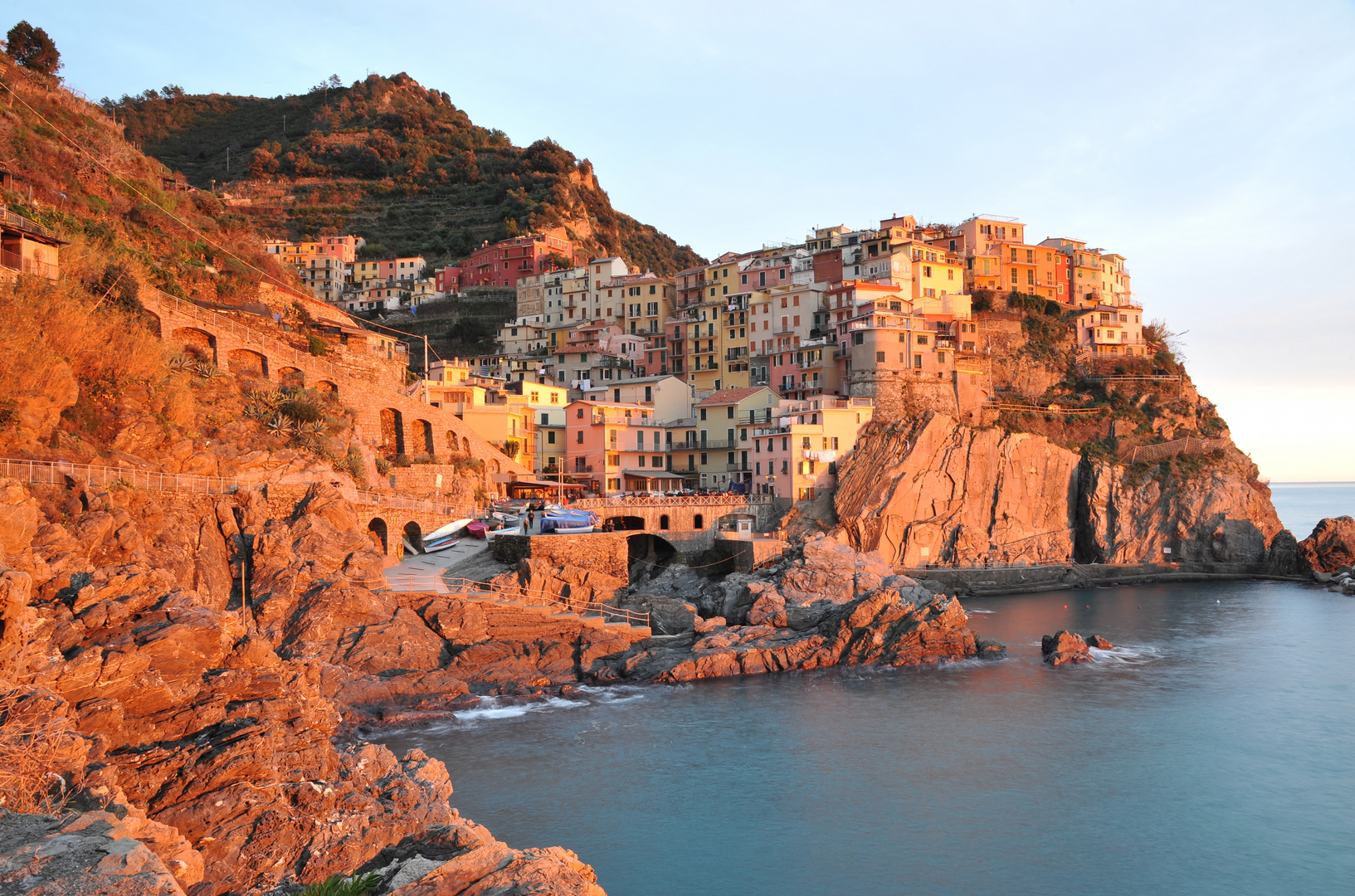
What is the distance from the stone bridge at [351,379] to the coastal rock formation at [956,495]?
68.5 feet

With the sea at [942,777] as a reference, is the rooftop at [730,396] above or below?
above

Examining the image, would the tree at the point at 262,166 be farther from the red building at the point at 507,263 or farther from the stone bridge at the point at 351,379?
the stone bridge at the point at 351,379

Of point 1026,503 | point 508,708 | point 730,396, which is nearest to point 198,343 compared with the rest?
point 508,708

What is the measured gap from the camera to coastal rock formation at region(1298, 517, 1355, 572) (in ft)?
203

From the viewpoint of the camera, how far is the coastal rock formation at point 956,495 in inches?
2201

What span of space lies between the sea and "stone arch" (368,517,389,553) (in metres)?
11.2

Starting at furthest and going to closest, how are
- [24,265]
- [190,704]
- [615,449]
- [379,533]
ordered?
[615,449], [379,533], [24,265], [190,704]

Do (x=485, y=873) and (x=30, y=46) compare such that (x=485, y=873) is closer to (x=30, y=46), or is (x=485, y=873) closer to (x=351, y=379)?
(x=351, y=379)

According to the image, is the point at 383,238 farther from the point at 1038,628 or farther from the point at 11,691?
the point at 11,691

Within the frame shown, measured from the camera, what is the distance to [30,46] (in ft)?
A: 212

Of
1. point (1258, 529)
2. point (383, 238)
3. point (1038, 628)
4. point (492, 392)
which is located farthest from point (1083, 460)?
point (383, 238)

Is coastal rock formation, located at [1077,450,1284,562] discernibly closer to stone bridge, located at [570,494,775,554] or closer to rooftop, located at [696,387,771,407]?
rooftop, located at [696,387,771,407]

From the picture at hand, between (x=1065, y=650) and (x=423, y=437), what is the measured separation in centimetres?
3275

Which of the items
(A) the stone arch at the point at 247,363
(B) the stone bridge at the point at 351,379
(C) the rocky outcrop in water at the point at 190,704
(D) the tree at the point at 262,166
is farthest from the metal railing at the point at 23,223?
(D) the tree at the point at 262,166
